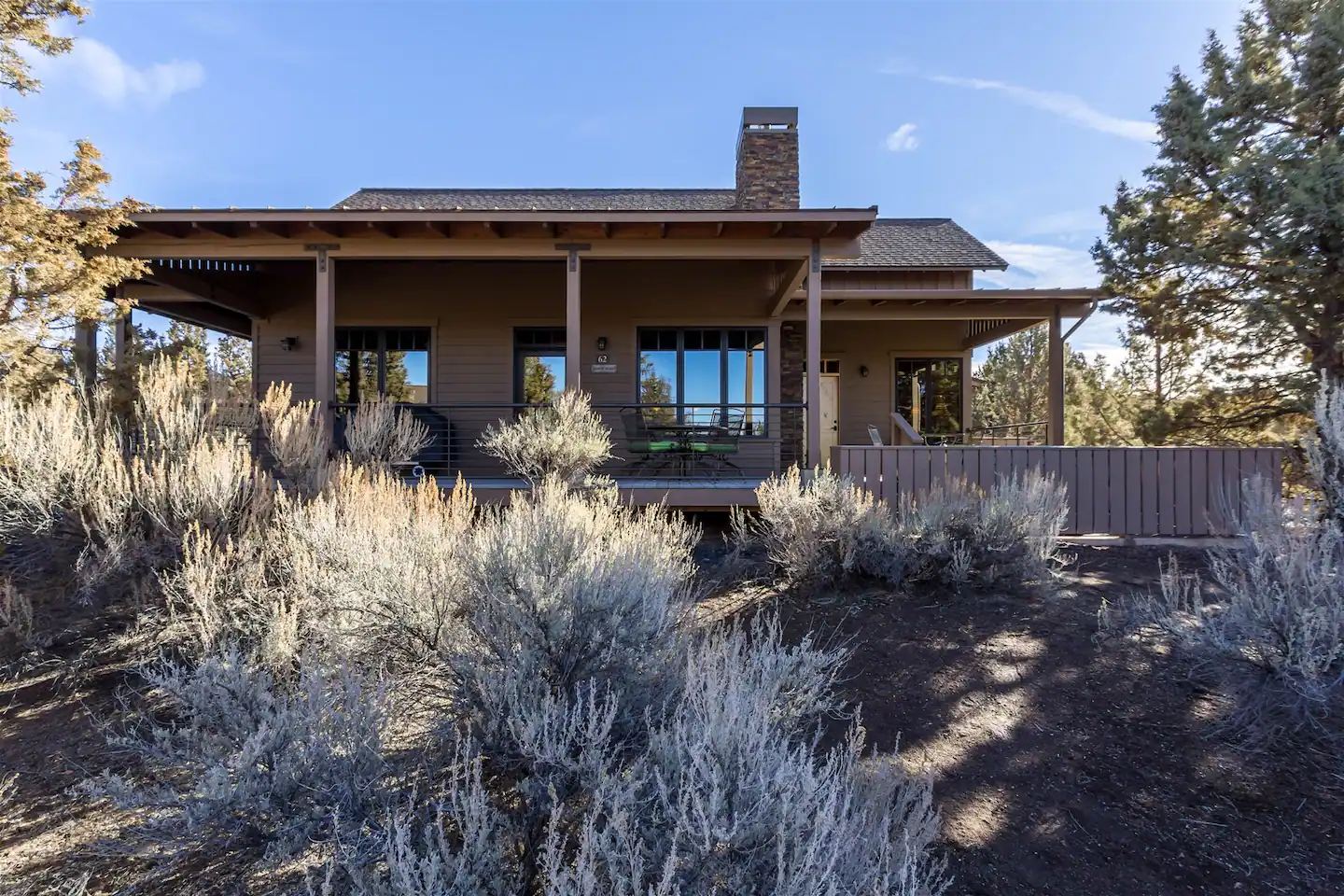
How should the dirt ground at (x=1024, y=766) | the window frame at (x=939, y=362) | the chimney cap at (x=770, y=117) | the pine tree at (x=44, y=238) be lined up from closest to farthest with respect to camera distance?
1. the dirt ground at (x=1024, y=766)
2. the pine tree at (x=44, y=238)
3. the chimney cap at (x=770, y=117)
4. the window frame at (x=939, y=362)

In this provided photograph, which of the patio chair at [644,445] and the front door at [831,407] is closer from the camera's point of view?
the patio chair at [644,445]

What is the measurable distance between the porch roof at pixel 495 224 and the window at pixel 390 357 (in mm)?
2698

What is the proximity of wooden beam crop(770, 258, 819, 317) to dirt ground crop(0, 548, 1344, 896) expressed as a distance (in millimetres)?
4678

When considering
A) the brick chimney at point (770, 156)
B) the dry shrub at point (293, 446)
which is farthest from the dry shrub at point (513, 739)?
the brick chimney at point (770, 156)

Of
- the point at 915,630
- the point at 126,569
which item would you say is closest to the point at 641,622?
the point at 915,630

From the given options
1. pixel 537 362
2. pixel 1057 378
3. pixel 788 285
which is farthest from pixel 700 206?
pixel 1057 378

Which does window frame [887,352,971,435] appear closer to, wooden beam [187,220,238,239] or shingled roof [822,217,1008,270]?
shingled roof [822,217,1008,270]

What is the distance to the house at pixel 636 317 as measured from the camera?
24.7 feet

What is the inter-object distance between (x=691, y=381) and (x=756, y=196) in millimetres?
3105

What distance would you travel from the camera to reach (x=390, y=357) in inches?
397

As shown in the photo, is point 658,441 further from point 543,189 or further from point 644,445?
point 543,189

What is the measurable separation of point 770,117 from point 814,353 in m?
5.07

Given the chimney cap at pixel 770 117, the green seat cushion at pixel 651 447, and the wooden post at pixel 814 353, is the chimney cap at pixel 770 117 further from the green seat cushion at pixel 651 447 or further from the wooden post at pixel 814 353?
the green seat cushion at pixel 651 447

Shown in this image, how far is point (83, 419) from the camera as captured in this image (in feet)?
17.7
